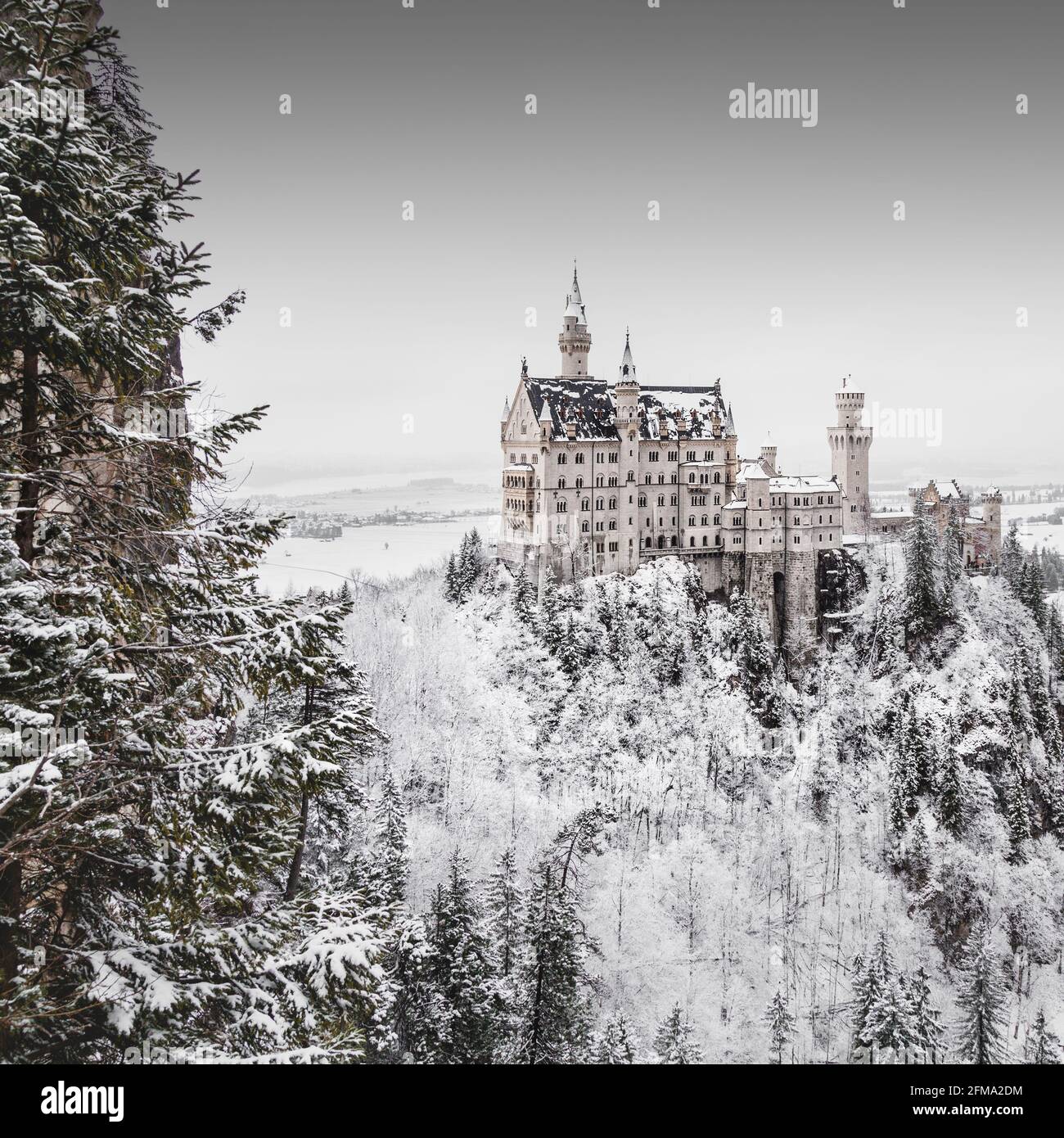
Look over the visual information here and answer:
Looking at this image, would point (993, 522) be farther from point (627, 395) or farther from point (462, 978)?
point (462, 978)

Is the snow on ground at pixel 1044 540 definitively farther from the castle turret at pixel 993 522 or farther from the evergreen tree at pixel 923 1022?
the evergreen tree at pixel 923 1022

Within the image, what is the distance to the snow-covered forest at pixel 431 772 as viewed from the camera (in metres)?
9.59

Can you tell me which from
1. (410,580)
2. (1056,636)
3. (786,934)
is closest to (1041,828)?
(1056,636)

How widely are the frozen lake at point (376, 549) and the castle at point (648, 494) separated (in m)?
8.51

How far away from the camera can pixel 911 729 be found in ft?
255

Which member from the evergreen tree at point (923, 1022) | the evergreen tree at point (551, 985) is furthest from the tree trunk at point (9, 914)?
the evergreen tree at point (923, 1022)

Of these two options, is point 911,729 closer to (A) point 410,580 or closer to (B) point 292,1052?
(A) point 410,580

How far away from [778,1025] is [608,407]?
52425mm

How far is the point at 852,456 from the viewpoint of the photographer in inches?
3733

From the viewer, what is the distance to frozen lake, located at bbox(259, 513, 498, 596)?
165ft

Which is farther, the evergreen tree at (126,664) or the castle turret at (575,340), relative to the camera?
the castle turret at (575,340)

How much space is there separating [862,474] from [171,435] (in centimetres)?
9312

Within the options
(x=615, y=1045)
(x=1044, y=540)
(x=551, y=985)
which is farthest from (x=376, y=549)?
(x=1044, y=540)

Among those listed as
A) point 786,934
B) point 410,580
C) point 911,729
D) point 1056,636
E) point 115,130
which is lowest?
point 786,934
